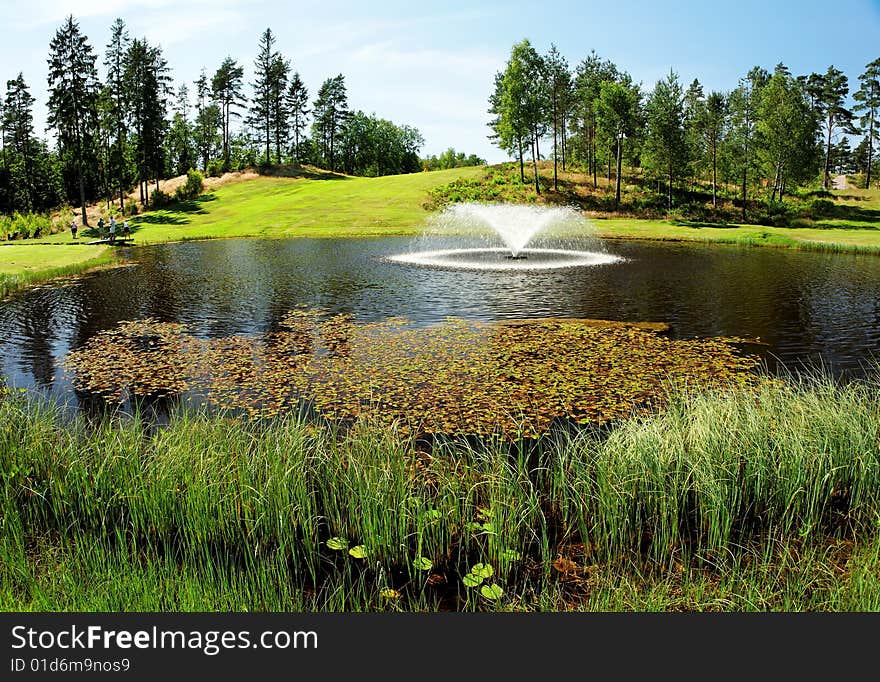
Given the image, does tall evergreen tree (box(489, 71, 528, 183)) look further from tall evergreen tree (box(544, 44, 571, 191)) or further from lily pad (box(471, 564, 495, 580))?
lily pad (box(471, 564, 495, 580))

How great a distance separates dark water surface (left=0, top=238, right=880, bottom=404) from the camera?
15383mm

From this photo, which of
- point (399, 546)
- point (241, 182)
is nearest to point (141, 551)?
point (399, 546)

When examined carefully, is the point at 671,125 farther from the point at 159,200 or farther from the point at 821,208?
the point at 159,200

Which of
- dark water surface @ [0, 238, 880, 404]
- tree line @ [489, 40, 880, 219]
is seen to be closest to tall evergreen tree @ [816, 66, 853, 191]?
tree line @ [489, 40, 880, 219]

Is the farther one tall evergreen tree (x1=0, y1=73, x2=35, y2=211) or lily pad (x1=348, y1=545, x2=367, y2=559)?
tall evergreen tree (x1=0, y1=73, x2=35, y2=211)

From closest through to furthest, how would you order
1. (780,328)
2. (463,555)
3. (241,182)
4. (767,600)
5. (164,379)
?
1. (767,600)
2. (463,555)
3. (164,379)
4. (780,328)
5. (241,182)

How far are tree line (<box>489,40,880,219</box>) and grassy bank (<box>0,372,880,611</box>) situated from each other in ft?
190

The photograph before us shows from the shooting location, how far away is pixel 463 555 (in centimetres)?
600

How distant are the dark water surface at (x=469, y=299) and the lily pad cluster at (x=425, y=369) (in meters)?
1.04

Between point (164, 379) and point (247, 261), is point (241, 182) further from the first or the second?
point (164, 379)

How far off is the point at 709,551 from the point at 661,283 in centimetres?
2068

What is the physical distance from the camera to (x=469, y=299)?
2077 centimetres

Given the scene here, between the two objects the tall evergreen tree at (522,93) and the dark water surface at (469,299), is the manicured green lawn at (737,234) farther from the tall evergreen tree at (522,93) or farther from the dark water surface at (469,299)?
the tall evergreen tree at (522,93)

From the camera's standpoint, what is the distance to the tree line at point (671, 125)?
5797 cm
